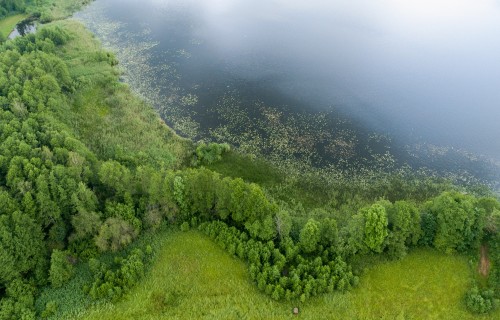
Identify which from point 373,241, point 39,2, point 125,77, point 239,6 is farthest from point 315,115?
point 39,2

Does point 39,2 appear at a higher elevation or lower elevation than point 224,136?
higher

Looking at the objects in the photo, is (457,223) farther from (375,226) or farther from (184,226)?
(184,226)

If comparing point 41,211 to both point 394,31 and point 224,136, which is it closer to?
point 224,136

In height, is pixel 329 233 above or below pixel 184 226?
above

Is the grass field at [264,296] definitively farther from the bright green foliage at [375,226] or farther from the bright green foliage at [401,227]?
the bright green foliage at [375,226]

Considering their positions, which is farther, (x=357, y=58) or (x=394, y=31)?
(x=394, y=31)

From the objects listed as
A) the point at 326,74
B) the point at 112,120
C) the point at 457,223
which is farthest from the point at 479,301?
the point at 112,120

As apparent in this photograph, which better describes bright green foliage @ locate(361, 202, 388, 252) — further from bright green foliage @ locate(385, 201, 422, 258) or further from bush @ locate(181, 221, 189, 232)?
bush @ locate(181, 221, 189, 232)
